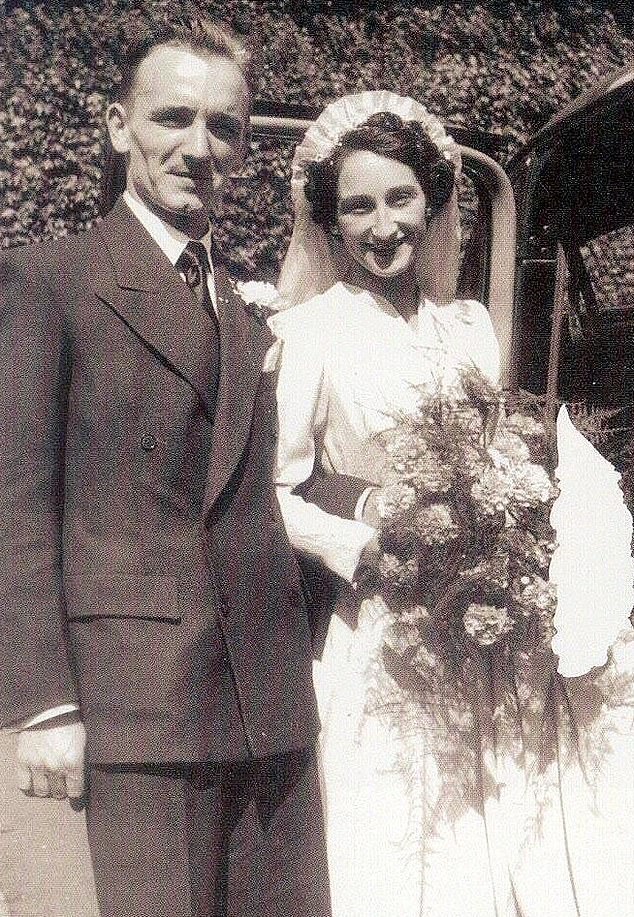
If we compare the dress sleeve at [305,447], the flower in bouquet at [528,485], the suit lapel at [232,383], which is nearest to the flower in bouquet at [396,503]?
the dress sleeve at [305,447]

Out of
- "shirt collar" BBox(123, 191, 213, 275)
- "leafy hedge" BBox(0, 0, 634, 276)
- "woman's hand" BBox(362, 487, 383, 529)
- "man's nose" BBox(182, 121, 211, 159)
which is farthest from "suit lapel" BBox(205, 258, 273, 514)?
"leafy hedge" BBox(0, 0, 634, 276)

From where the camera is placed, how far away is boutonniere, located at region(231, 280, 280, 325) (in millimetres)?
2330

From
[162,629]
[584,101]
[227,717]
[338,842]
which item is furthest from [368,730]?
[584,101]

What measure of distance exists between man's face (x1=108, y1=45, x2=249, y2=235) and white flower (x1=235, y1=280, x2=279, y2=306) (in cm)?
29

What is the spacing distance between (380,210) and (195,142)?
0.52 meters

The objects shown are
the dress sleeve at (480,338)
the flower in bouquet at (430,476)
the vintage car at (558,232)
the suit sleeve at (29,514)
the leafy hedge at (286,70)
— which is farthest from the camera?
the leafy hedge at (286,70)

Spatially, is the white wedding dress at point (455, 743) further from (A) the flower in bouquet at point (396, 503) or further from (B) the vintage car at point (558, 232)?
(B) the vintage car at point (558, 232)

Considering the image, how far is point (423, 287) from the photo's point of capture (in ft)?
8.78

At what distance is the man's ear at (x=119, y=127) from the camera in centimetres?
218

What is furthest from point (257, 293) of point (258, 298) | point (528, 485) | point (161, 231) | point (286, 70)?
point (286, 70)

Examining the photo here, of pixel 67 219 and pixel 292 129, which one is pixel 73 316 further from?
pixel 67 219

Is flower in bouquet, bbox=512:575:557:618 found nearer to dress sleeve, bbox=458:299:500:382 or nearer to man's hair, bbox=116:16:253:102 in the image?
dress sleeve, bbox=458:299:500:382

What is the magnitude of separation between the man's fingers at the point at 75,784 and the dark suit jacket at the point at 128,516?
0.05 meters

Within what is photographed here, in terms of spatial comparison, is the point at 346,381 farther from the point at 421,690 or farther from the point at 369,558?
the point at 421,690
